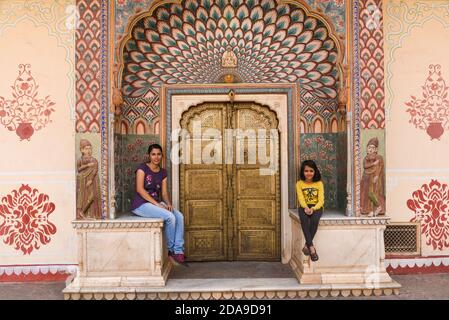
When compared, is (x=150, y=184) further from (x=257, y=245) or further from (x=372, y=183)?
(x=372, y=183)

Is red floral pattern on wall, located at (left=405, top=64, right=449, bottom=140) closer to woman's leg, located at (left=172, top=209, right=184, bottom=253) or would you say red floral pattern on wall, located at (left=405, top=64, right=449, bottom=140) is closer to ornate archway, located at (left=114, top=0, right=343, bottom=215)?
ornate archway, located at (left=114, top=0, right=343, bottom=215)

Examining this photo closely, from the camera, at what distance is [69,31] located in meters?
5.42

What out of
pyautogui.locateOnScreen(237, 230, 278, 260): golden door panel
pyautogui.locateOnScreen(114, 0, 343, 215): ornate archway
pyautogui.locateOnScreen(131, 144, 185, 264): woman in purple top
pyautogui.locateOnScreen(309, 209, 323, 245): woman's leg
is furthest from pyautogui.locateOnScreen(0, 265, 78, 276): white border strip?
pyautogui.locateOnScreen(309, 209, 323, 245): woman's leg

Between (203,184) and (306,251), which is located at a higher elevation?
(203,184)

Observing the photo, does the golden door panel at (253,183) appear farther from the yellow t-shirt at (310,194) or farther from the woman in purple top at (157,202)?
the woman in purple top at (157,202)

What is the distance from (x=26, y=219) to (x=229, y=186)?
2.42 m

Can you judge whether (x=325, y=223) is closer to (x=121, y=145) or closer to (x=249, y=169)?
(x=249, y=169)

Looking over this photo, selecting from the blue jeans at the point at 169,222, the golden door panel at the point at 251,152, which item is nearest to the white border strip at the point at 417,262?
the golden door panel at the point at 251,152

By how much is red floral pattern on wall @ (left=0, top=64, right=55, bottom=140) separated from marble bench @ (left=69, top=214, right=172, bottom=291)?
1.40 m

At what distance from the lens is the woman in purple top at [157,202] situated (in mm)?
4988

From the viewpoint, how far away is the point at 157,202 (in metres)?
5.16

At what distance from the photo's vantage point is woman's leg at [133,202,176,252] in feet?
16.3

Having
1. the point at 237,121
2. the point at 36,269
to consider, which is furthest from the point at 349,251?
the point at 36,269

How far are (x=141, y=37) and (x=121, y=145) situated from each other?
130 centimetres
